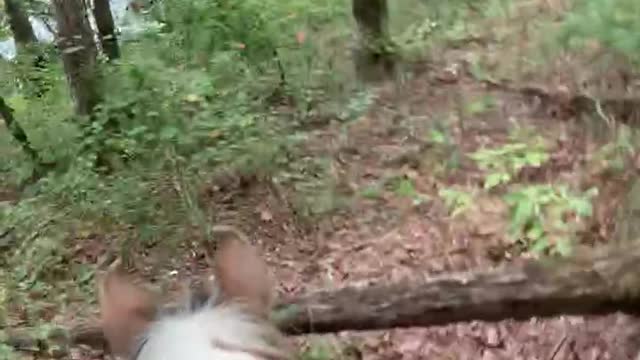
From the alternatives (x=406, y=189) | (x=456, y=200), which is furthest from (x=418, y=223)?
(x=406, y=189)

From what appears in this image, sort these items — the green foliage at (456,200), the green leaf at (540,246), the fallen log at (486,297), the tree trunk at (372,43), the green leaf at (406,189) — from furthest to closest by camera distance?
1. the tree trunk at (372,43)
2. the green leaf at (406,189)
3. the green foliage at (456,200)
4. the green leaf at (540,246)
5. the fallen log at (486,297)

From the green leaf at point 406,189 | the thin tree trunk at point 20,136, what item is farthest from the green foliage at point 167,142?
the green leaf at point 406,189

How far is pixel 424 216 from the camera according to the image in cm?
646

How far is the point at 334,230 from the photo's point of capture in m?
6.59

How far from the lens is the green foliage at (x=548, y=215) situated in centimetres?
551

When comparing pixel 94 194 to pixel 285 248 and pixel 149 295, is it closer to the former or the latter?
pixel 285 248

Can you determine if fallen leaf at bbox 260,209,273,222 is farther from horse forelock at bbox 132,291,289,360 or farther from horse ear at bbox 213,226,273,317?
horse forelock at bbox 132,291,289,360

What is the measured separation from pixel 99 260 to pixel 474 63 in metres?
4.40

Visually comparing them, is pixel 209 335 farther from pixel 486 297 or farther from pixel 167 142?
pixel 167 142

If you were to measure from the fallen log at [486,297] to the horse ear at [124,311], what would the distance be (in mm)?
853

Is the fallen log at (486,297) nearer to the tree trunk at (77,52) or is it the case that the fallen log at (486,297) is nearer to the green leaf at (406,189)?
the green leaf at (406,189)

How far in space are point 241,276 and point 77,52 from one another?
5794mm

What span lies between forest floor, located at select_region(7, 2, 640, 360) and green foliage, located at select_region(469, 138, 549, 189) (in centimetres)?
7

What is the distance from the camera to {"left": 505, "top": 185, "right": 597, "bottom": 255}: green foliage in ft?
18.1
